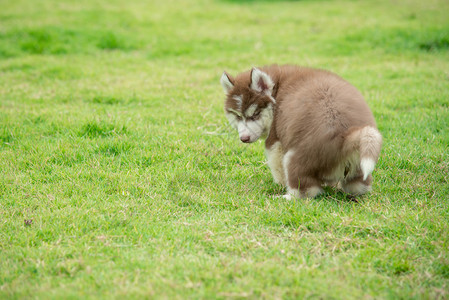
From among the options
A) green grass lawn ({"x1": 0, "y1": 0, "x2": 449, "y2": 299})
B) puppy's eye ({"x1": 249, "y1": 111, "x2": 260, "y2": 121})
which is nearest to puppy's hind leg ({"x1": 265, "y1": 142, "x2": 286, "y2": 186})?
green grass lawn ({"x1": 0, "y1": 0, "x2": 449, "y2": 299})

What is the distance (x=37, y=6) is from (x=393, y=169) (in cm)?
1444

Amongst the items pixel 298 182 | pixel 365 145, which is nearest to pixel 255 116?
pixel 298 182

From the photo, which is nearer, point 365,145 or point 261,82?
point 365,145

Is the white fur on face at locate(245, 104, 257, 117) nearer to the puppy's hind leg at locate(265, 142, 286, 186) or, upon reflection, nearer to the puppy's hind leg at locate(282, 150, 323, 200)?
the puppy's hind leg at locate(265, 142, 286, 186)

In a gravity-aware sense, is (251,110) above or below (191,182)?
above

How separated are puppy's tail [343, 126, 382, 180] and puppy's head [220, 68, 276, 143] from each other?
4.21ft

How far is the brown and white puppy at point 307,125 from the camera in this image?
175 inches

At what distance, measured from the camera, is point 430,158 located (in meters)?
5.90

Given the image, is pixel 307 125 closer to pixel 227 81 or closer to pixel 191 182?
pixel 227 81

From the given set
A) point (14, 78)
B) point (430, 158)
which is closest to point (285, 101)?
point (430, 158)

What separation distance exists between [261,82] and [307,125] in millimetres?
1003

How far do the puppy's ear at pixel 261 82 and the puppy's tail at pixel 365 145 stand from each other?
1345mm

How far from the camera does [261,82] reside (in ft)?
17.6

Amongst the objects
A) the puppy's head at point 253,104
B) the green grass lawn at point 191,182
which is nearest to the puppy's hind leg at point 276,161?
the green grass lawn at point 191,182
